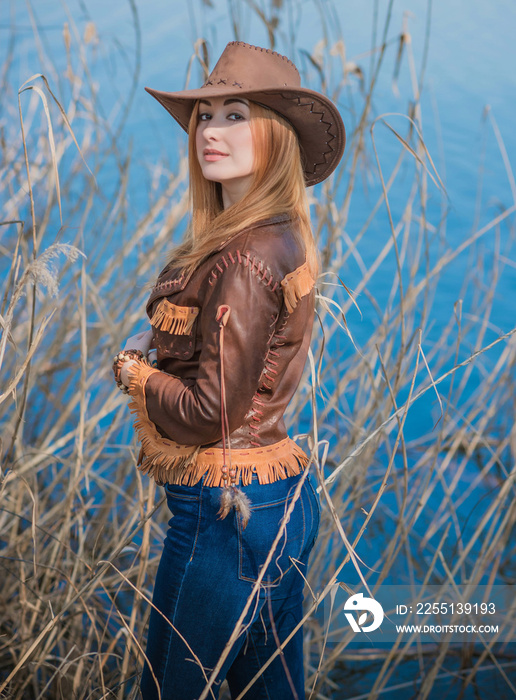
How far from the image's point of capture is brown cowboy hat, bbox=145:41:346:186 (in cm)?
105

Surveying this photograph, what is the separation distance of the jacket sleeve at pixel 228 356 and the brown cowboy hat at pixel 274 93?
0.87 feet

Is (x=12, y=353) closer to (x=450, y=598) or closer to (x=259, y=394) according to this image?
(x=259, y=394)

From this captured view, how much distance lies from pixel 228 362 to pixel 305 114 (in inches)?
16.8

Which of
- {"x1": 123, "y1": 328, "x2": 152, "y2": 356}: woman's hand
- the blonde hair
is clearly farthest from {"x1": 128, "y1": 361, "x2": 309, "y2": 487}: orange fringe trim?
the blonde hair

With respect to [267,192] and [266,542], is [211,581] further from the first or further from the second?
[267,192]

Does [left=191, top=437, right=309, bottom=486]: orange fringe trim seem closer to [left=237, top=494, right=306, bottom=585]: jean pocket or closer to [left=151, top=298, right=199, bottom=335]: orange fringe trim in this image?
[left=237, top=494, right=306, bottom=585]: jean pocket

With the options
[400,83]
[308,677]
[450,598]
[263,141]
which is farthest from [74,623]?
[400,83]

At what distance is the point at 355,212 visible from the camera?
4078mm

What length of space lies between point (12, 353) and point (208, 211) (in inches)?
50.3

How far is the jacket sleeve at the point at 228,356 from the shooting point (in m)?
0.98

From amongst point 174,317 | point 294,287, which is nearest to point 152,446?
point 174,317

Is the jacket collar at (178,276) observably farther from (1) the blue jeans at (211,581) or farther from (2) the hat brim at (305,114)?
(1) the blue jeans at (211,581)

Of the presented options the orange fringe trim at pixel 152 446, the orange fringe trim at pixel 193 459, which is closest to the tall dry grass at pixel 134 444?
the orange fringe trim at pixel 193 459

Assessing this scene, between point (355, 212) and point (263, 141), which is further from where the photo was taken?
point (355, 212)
